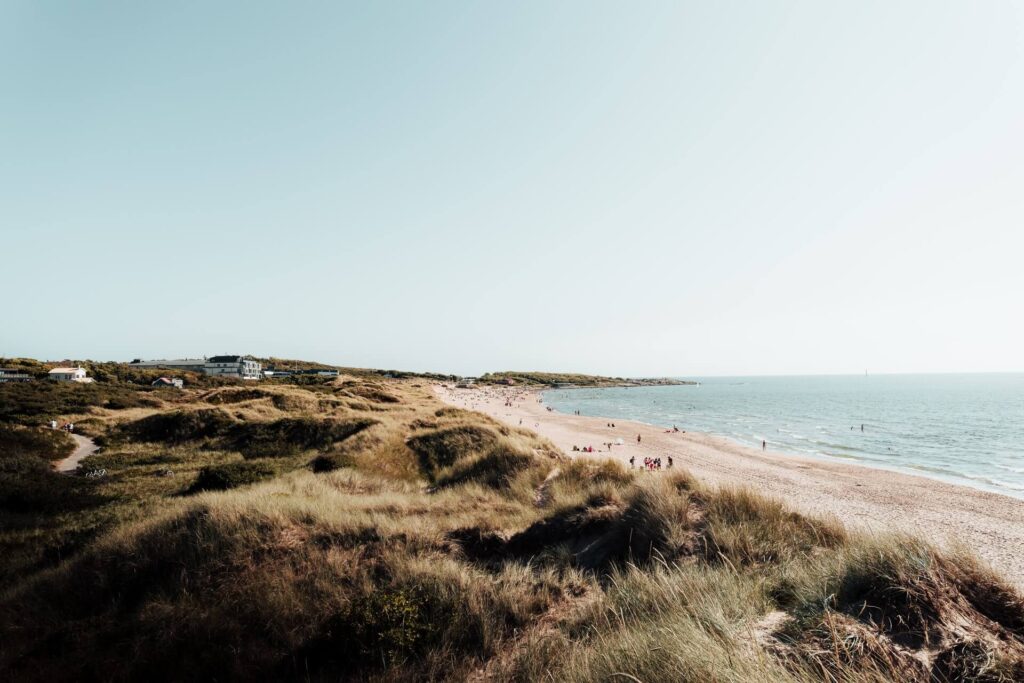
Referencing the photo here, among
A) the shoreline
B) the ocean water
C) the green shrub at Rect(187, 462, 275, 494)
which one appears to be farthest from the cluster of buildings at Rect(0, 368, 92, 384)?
the shoreline

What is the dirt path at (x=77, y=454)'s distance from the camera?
20000 millimetres

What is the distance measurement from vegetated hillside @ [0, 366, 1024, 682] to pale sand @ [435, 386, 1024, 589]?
14.1 feet

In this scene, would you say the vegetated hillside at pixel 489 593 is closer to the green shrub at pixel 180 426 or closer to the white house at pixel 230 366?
the green shrub at pixel 180 426

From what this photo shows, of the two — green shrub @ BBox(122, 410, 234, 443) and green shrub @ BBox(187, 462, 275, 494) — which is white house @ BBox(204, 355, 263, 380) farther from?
green shrub @ BBox(187, 462, 275, 494)

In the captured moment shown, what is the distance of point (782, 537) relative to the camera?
810cm

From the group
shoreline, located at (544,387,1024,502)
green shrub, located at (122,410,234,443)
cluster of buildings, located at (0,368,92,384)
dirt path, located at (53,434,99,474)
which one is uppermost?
cluster of buildings, located at (0,368,92,384)

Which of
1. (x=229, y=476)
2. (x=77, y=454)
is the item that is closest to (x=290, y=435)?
(x=77, y=454)

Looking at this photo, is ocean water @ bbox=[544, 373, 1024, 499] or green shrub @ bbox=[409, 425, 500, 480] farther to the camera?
ocean water @ bbox=[544, 373, 1024, 499]

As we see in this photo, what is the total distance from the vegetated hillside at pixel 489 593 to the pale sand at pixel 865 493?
4291 millimetres

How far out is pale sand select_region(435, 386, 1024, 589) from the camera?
21500 mm

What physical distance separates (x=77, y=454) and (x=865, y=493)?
158ft

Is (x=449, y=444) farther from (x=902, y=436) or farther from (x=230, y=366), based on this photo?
(x=230, y=366)

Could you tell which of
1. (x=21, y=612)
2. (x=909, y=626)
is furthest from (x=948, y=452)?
(x=21, y=612)

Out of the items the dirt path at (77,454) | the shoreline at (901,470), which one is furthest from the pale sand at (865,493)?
the dirt path at (77,454)
